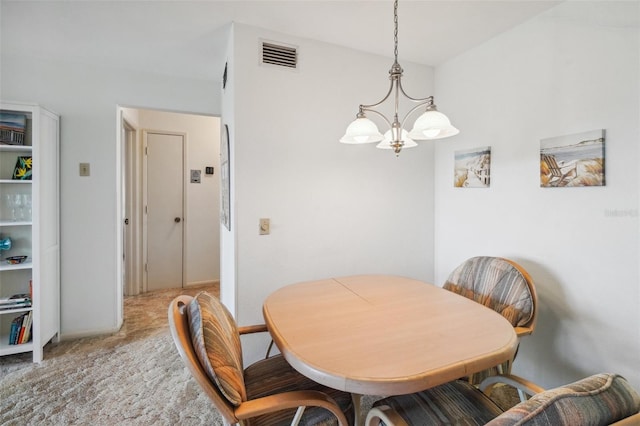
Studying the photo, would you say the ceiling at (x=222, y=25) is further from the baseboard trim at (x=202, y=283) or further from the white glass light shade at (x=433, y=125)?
the baseboard trim at (x=202, y=283)

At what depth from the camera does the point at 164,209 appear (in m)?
3.95

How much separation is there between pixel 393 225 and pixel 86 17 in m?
2.64

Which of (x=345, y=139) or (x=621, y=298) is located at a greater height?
(x=345, y=139)

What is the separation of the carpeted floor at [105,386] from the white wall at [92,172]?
320mm

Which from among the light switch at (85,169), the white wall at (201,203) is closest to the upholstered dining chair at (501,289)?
the light switch at (85,169)

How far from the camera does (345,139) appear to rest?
147 centimetres

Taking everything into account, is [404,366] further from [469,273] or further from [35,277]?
[35,277]

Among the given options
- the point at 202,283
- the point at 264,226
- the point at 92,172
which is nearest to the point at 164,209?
the point at 202,283

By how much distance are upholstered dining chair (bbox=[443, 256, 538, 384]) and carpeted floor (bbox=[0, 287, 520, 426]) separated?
940 mm

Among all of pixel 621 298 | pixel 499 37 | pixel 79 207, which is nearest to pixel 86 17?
pixel 79 207

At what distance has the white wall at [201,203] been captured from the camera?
4.07 m

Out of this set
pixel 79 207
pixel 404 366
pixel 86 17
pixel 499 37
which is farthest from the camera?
pixel 79 207

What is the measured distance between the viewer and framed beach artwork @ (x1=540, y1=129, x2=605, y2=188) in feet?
5.08

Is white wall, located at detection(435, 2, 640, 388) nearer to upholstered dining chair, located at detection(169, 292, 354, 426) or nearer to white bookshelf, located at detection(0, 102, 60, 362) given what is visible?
upholstered dining chair, located at detection(169, 292, 354, 426)
